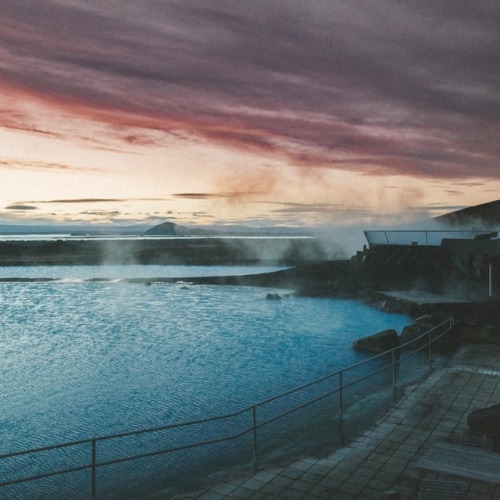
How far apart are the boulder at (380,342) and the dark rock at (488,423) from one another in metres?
12.9

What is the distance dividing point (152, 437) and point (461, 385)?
8.46 m

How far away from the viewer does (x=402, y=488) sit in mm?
6895

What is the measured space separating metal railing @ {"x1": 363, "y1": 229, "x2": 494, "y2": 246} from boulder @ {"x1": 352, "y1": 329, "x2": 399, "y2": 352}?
59.4 ft

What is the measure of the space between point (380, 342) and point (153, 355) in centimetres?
1128

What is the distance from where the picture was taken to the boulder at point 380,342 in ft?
68.0

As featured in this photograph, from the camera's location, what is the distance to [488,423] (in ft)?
25.2

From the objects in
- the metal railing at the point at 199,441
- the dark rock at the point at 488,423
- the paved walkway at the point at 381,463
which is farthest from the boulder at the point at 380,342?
the dark rock at the point at 488,423

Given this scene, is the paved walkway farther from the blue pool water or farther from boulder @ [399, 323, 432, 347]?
boulder @ [399, 323, 432, 347]

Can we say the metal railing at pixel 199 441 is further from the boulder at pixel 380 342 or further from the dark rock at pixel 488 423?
the dark rock at pixel 488 423

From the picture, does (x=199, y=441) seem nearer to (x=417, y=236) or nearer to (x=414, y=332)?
(x=414, y=332)

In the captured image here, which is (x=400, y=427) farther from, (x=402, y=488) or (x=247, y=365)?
(x=247, y=365)

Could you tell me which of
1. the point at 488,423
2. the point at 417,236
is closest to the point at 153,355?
the point at 488,423

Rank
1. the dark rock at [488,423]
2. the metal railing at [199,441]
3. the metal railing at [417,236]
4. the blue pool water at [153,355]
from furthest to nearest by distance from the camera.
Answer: the metal railing at [417,236]
the blue pool water at [153,355]
the dark rock at [488,423]
the metal railing at [199,441]

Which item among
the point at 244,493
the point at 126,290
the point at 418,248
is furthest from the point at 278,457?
the point at 126,290
